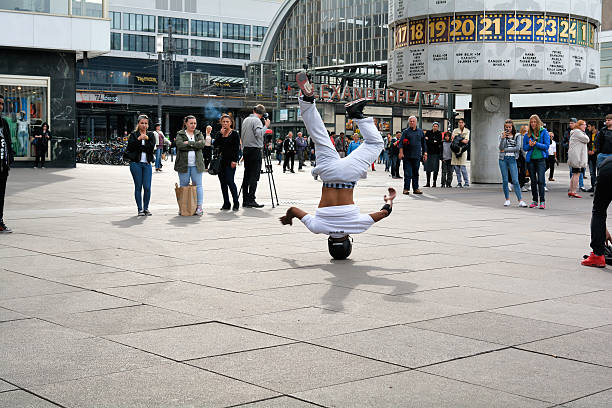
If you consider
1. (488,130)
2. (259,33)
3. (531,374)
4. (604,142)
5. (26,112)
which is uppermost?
(259,33)

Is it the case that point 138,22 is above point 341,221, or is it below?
above

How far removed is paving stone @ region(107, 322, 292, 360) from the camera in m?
5.06

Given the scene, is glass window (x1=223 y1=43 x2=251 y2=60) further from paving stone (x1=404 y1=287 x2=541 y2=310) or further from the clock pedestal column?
paving stone (x1=404 y1=287 x2=541 y2=310)

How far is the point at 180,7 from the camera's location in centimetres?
10656

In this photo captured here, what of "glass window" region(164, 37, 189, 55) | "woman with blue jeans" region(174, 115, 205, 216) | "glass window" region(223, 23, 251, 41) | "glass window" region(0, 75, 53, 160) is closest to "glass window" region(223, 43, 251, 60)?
"glass window" region(223, 23, 251, 41)

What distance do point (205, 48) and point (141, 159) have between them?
318 feet

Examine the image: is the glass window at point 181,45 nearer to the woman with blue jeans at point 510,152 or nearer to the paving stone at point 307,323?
the woman with blue jeans at point 510,152

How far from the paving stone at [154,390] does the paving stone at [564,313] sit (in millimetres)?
2726

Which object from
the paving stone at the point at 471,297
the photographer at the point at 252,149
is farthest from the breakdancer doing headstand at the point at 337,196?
the photographer at the point at 252,149

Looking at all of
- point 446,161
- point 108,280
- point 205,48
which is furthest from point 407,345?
point 205,48

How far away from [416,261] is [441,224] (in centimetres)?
410

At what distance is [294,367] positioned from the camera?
4.72 metres

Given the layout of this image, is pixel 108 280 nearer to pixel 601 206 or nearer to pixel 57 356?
pixel 57 356

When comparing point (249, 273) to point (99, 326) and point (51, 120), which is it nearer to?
point (99, 326)
